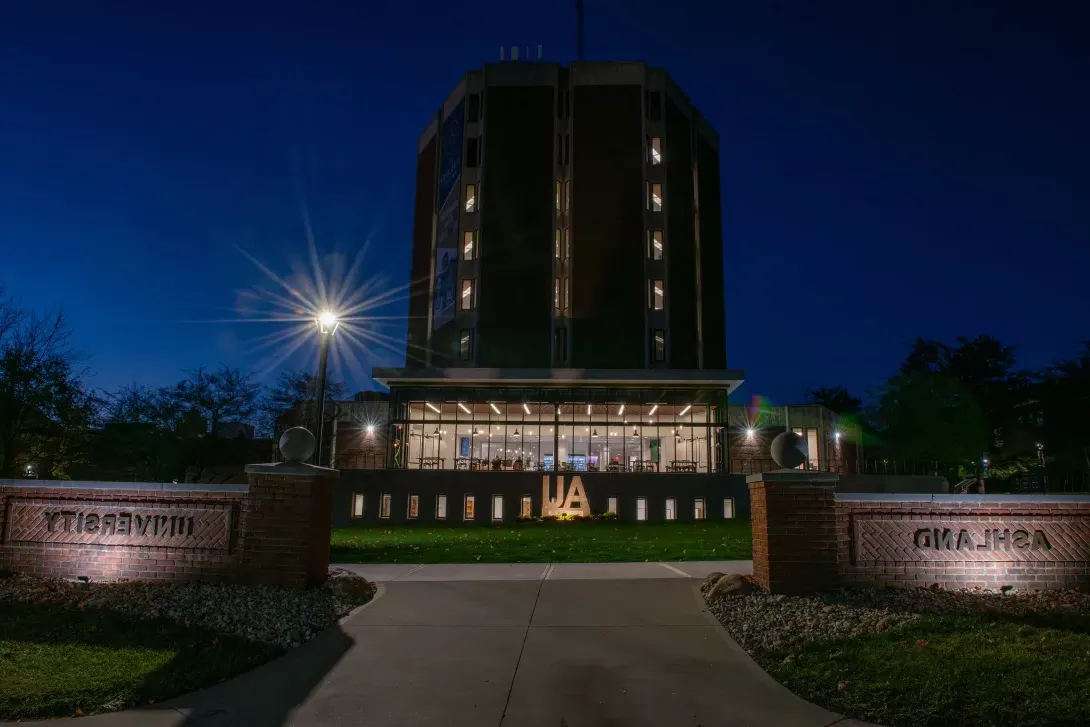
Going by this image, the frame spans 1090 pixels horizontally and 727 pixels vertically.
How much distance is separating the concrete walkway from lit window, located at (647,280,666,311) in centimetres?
4632

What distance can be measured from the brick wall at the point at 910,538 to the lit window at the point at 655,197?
159 feet

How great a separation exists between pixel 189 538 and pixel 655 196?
50756 mm

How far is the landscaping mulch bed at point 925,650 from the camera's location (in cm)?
563

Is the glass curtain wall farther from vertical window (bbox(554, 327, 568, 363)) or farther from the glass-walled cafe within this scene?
vertical window (bbox(554, 327, 568, 363))

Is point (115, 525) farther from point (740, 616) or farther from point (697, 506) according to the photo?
point (697, 506)

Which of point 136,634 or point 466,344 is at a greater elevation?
point 466,344

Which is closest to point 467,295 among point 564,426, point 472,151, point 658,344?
point 472,151

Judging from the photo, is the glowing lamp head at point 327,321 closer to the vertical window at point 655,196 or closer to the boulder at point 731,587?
the boulder at point 731,587

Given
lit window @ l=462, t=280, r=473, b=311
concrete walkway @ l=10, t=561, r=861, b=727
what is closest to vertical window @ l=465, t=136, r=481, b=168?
lit window @ l=462, t=280, r=473, b=311

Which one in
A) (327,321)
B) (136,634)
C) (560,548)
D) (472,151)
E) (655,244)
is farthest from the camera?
(472,151)

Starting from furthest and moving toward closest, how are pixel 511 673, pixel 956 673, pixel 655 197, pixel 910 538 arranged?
pixel 655 197
pixel 910 538
pixel 511 673
pixel 956 673

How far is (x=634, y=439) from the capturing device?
146 feet

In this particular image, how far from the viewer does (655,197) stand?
56.6 meters

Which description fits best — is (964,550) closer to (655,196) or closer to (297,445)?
(297,445)
